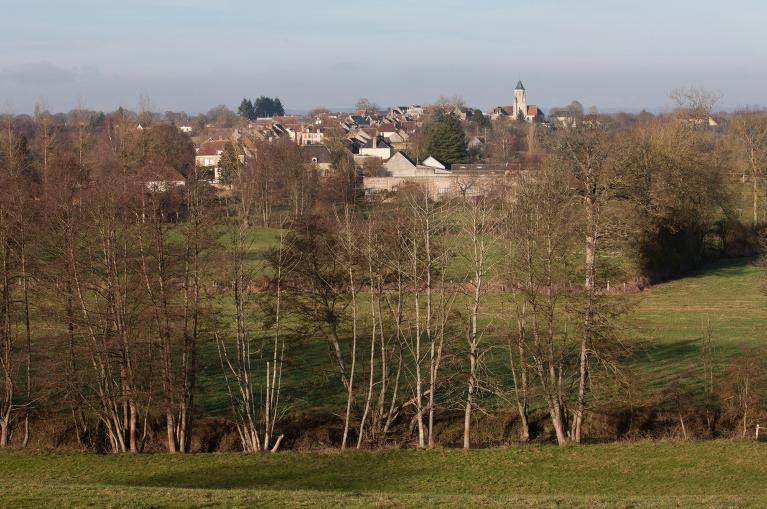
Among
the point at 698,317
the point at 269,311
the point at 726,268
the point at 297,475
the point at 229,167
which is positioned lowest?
the point at 297,475

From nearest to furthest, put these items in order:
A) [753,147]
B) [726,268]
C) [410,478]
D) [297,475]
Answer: [410,478] < [297,475] < [726,268] < [753,147]

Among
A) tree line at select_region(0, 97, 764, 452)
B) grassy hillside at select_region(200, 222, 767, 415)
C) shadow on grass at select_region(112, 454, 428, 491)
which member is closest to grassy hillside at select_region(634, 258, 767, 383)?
grassy hillside at select_region(200, 222, 767, 415)

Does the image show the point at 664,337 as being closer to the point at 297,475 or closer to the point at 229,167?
the point at 297,475

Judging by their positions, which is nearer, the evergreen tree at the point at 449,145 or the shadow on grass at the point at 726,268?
the shadow on grass at the point at 726,268

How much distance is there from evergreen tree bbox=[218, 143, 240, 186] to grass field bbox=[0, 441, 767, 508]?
49284mm

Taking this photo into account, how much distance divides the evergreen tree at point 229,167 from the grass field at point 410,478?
4928cm

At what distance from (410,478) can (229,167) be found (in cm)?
5749

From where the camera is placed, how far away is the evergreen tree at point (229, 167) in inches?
2842

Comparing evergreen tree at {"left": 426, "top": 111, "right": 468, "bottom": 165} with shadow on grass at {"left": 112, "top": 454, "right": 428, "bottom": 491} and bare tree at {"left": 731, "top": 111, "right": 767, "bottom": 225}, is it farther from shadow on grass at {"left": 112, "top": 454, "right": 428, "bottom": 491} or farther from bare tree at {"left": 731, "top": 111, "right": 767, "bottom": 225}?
shadow on grass at {"left": 112, "top": 454, "right": 428, "bottom": 491}

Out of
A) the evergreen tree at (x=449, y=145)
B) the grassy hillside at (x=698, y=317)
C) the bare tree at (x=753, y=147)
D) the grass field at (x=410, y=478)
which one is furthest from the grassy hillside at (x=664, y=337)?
the evergreen tree at (x=449, y=145)

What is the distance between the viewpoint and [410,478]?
67.7 ft

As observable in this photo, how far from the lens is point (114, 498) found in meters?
16.1

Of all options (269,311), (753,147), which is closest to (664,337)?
(269,311)

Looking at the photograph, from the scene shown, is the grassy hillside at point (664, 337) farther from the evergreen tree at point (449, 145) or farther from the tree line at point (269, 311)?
the evergreen tree at point (449, 145)
